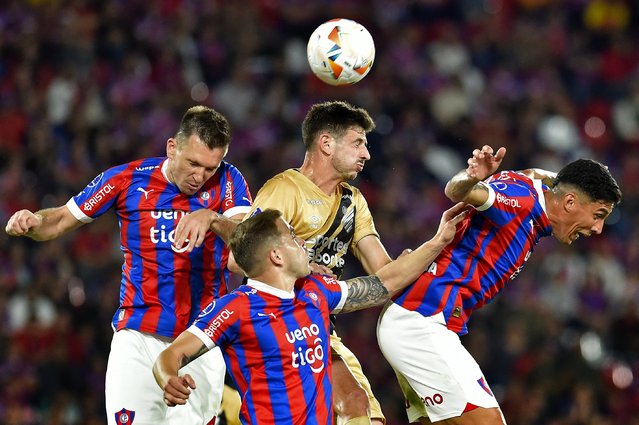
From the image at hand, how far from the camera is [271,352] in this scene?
17.8ft

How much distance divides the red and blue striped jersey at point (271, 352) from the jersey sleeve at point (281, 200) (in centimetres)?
74

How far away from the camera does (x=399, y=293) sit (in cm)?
641

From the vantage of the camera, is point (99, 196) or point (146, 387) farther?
point (99, 196)

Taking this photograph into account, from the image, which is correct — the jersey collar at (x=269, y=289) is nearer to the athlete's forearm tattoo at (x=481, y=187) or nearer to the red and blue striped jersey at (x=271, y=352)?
the red and blue striped jersey at (x=271, y=352)

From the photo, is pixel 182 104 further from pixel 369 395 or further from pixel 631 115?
pixel 369 395

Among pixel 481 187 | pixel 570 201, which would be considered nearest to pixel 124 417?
pixel 481 187

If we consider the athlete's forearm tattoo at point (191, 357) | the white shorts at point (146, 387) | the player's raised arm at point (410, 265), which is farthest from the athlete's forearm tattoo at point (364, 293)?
the white shorts at point (146, 387)

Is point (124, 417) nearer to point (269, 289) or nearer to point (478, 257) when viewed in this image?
point (269, 289)

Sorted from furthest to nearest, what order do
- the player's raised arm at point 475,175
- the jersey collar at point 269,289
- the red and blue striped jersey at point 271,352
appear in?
the player's raised arm at point 475,175, the jersey collar at point 269,289, the red and blue striped jersey at point 271,352

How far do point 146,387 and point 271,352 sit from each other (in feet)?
4.01

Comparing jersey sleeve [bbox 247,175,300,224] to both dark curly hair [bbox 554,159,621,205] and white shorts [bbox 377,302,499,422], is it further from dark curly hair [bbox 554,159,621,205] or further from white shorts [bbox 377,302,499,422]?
dark curly hair [bbox 554,159,621,205]

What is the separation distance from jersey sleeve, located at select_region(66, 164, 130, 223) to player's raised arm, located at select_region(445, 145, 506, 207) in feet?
6.89

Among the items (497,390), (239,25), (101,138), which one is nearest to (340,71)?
(497,390)

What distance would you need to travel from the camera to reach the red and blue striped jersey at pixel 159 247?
649 centimetres
